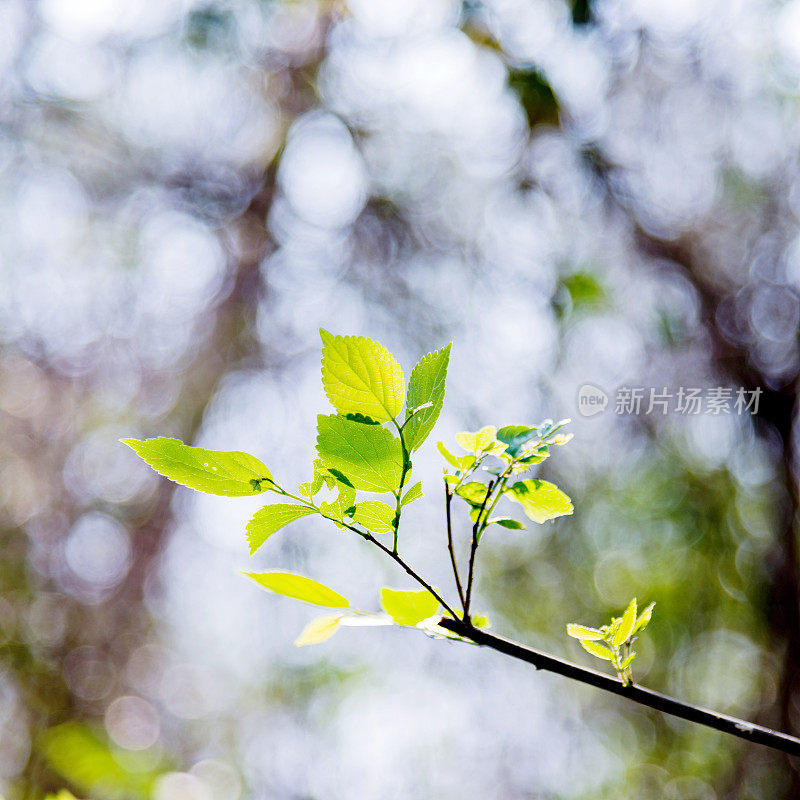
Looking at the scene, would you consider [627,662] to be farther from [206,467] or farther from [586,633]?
[206,467]

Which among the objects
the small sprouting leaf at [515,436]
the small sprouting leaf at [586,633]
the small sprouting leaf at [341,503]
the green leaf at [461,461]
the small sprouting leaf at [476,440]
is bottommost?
the small sprouting leaf at [586,633]

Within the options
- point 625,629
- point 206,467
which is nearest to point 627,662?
point 625,629

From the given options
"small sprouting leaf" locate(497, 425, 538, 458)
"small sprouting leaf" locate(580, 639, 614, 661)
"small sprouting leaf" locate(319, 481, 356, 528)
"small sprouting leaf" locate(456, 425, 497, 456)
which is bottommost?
"small sprouting leaf" locate(580, 639, 614, 661)

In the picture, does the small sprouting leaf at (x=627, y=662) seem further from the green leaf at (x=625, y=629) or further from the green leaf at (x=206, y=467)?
the green leaf at (x=206, y=467)

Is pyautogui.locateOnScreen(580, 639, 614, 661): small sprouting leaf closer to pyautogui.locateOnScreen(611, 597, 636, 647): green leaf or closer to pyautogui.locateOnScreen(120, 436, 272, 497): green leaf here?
pyautogui.locateOnScreen(611, 597, 636, 647): green leaf

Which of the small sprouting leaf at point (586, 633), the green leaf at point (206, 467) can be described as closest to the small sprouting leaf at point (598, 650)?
the small sprouting leaf at point (586, 633)

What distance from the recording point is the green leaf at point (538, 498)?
21 centimetres

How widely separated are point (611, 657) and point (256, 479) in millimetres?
117

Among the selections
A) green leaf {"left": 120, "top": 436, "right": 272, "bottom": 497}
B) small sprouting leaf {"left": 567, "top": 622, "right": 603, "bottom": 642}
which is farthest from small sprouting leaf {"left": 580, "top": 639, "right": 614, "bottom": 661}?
green leaf {"left": 120, "top": 436, "right": 272, "bottom": 497}

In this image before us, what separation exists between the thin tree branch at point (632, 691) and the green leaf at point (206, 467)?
0.07 meters

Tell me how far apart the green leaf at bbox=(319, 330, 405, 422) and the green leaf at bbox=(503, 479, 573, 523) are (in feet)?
0.15

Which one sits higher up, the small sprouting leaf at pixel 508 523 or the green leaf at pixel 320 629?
the small sprouting leaf at pixel 508 523

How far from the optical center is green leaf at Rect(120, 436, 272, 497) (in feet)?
0.61

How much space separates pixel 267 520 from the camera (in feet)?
0.67
